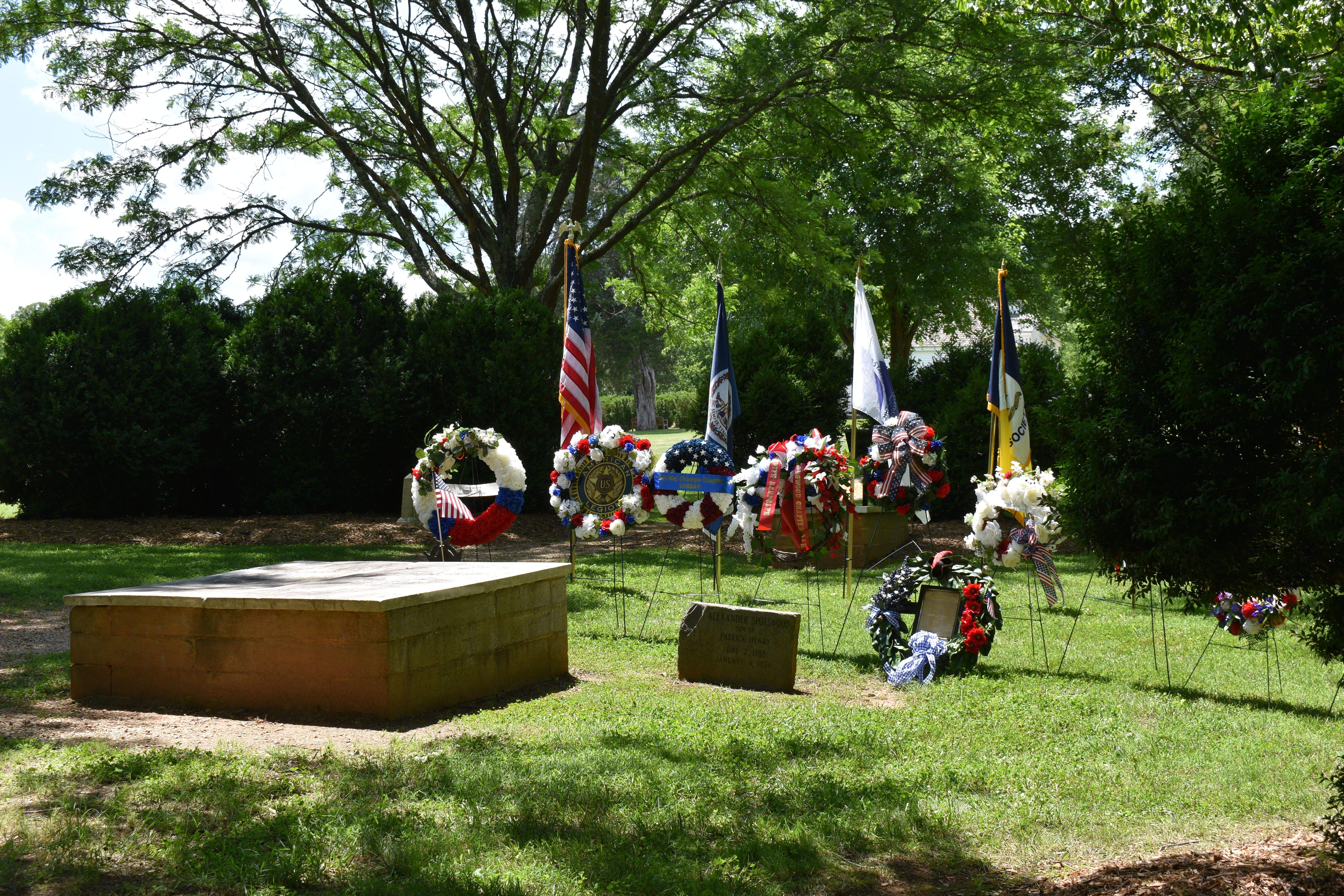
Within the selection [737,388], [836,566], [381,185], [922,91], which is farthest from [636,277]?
[836,566]

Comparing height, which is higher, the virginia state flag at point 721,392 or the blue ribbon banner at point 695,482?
the virginia state flag at point 721,392

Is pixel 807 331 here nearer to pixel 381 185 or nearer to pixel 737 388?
pixel 737 388

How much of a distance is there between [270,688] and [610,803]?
279 cm

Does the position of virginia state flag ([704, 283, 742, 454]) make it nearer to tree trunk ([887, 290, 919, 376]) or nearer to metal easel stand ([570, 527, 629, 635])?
metal easel stand ([570, 527, 629, 635])

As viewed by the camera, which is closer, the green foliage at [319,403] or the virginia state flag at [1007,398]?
the virginia state flag at [1007,398]

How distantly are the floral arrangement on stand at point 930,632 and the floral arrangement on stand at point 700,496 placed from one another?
74.3 inches

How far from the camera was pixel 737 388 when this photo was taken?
20.0 m

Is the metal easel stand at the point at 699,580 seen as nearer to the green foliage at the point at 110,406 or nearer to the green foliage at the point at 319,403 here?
the green foliage at the point at 319,403

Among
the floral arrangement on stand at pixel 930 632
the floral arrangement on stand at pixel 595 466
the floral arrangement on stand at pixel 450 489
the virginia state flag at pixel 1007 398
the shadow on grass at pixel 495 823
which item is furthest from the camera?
the floral arrangement on stand at pixel 450 489

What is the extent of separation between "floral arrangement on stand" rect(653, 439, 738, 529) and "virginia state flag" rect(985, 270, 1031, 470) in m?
3.01

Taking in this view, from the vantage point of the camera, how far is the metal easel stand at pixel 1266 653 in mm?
7414

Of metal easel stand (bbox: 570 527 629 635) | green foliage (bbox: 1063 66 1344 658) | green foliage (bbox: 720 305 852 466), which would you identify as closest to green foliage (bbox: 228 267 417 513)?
metal easel stand (bbox: 570 527 629 635)

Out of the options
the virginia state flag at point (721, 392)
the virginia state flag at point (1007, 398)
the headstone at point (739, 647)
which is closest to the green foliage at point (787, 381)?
the virginia state flag at point (721, 392)

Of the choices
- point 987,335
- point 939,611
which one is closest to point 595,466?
point 939,611
